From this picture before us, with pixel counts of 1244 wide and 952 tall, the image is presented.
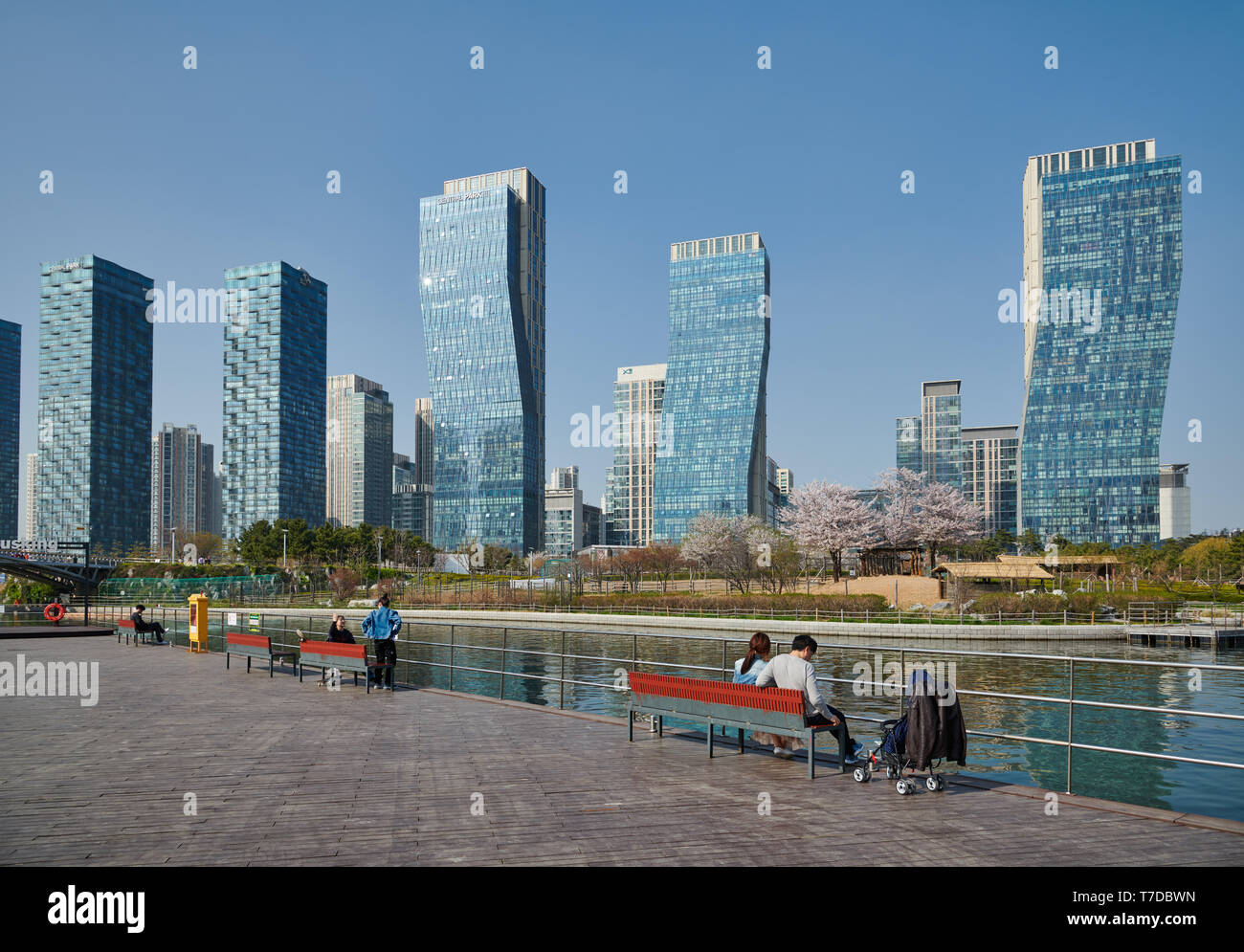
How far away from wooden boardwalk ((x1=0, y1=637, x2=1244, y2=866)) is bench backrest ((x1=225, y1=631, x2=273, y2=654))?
620cm

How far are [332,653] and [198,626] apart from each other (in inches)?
445

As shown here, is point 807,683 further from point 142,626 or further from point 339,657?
point 142,626

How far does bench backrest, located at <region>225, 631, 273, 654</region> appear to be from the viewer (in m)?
17.9

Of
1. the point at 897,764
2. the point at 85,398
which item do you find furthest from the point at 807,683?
the point at 85,398

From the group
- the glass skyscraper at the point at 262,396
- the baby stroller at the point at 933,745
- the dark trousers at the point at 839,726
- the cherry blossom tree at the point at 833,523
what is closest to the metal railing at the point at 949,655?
the dark trousers at the point at 839,726

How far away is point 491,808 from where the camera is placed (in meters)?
7.20

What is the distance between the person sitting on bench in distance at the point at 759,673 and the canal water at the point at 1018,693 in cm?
46

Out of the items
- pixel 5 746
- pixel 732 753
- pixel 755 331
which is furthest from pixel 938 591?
pixel 755 331

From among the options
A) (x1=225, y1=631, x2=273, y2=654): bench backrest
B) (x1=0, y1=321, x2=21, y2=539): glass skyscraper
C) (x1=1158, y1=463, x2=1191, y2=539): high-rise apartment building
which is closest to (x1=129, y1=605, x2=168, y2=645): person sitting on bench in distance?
(x1=225, y1=631, x2=273, y2=654): bench backrest

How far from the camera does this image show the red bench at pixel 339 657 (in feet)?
49.9

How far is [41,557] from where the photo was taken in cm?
7225

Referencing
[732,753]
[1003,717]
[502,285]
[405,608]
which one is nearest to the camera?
[732,753]
